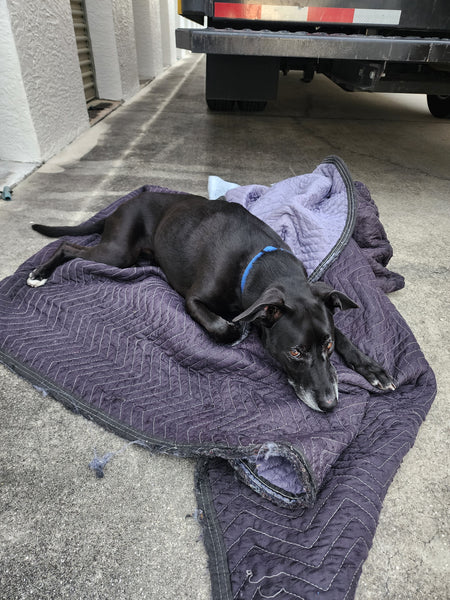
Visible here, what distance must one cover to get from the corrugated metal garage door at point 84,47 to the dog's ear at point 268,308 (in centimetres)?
752

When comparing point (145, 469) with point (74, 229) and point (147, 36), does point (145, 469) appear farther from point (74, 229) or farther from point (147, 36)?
point (147, 36)

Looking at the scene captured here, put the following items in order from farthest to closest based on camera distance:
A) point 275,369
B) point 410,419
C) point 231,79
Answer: point 231,79 → point 275,369 → point 410,419

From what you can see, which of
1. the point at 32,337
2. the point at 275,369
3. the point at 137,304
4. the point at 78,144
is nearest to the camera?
the point at 275,369

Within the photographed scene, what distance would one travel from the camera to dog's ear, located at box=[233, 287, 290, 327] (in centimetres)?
182

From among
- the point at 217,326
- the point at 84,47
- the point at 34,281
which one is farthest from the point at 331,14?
the point at 84,47

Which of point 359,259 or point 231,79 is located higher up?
point 231,79

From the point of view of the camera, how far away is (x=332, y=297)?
2084 millimetres

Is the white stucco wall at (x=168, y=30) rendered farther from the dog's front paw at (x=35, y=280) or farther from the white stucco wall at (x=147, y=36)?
the dog's front paw at (x=35, y=280)

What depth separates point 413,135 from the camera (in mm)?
7172

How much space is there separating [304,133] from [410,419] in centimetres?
608

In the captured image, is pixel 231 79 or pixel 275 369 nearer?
pixel 275 369

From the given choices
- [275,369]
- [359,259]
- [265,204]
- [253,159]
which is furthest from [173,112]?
[275,369]

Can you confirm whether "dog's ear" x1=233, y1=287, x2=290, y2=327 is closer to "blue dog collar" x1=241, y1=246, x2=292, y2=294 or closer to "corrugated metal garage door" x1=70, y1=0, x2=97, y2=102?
"blue dog collar" x1=241, y1=246, x2=292, y2=294

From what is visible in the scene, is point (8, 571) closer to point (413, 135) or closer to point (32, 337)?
point (32, 337)
